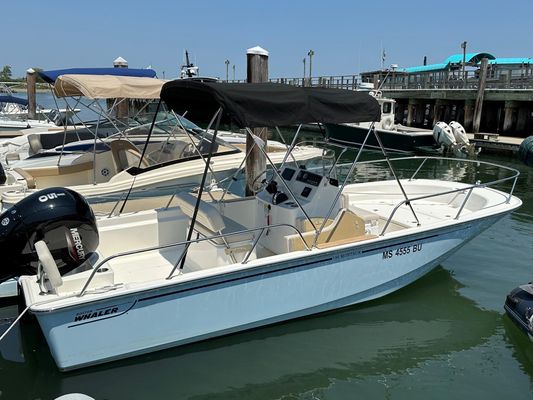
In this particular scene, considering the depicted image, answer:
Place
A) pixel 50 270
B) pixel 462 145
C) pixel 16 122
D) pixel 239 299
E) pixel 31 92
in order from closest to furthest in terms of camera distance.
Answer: pixel 50 270, pixel 239 299, pixel 16 122, pixel 462 145, pixel 31 92

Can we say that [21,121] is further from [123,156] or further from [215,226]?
[215,226]

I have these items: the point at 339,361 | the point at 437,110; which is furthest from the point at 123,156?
the point at 437,110

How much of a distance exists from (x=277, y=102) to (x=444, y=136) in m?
15.4

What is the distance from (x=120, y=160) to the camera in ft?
30.5

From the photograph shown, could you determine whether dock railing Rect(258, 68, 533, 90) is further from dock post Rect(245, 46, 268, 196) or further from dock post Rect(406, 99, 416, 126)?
dock post Rect(245, 46, 268, 196)

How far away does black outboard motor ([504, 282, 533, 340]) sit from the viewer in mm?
5062

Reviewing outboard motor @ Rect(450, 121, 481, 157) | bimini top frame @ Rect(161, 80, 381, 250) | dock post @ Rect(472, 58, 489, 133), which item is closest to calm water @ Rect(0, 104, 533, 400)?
bimini top frame @ Rect(161, 80, 381, 250)

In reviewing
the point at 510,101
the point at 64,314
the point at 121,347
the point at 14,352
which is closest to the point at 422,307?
the point at 121,347

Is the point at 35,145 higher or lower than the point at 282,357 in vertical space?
higher

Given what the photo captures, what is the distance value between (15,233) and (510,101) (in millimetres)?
21355

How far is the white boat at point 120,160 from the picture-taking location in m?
7.79

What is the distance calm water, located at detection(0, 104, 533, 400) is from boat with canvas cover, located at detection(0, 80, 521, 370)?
215 millimetres

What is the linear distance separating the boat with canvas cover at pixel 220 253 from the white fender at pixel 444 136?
12.6 metres

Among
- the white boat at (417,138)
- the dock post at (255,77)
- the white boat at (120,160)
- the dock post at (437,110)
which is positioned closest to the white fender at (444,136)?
the white boat at (417,138)
